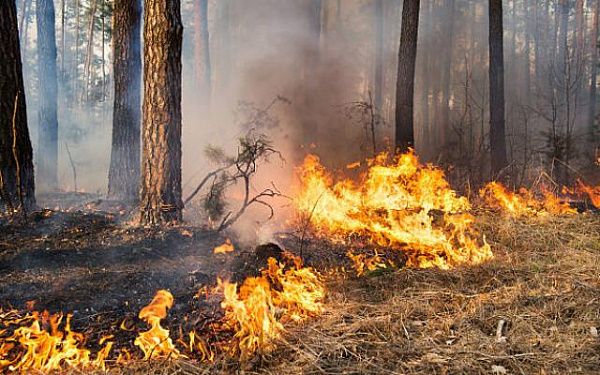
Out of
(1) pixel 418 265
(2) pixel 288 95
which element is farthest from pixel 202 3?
(1) pixel 418 265

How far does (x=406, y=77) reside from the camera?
9.16 metres

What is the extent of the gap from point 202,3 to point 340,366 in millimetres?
16985

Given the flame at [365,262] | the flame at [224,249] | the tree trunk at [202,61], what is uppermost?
the tree trunk at [202,61]

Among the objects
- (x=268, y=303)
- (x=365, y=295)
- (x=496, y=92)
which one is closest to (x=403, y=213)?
(x=365, y=295)

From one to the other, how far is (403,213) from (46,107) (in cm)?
955

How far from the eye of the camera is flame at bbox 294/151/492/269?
5328mm

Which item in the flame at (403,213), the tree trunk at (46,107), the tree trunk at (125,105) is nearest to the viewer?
the flame at (403,213)

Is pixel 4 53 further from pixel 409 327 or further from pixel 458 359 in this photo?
pixel 458 359

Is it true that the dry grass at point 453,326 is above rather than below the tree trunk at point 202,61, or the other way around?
below

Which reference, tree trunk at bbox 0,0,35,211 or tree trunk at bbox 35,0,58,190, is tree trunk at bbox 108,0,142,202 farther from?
tree trunk at bbox 35,0,58,190

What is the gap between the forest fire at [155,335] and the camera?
2.72m

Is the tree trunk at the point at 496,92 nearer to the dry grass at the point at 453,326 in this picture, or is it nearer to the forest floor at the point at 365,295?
the forest floor at the point at 365,295

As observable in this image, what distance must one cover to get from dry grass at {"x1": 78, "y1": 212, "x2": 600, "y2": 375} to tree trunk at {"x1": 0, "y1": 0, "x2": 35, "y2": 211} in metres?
3.74

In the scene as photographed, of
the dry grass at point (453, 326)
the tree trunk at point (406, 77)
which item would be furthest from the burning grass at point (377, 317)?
the tree trunk at point (406, 77)
